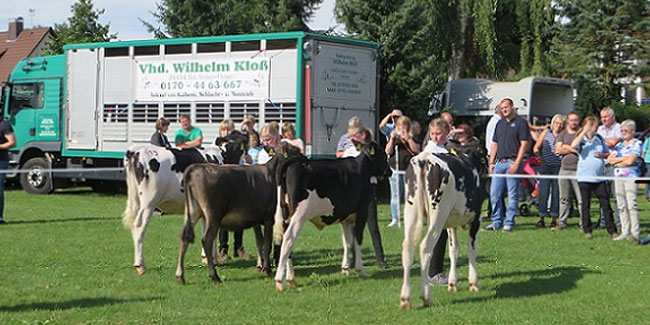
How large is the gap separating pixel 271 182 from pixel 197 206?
0.90 meters

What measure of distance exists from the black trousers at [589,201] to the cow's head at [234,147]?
551cm

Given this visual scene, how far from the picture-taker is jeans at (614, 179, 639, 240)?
1272 cm

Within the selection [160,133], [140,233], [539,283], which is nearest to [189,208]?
[140,233]

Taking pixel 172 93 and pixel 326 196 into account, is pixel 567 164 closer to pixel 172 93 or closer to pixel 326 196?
pixel 326 196

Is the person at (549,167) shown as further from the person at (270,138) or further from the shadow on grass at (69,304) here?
the shadow on grass at (69,304)

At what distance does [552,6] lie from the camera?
32.8 metres

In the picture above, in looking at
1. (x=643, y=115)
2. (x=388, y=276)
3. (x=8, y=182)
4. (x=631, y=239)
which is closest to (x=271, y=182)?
(x=388, y=276)

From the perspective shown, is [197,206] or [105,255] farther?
[105,255]

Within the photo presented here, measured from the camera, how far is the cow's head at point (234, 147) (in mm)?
11508

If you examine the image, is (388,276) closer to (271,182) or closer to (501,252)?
(271,182)

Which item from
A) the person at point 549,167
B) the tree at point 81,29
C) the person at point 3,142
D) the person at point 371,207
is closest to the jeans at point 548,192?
the person at point 549,167

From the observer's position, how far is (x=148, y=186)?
33.4 ft

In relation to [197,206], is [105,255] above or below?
below

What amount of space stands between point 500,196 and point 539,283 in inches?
195
